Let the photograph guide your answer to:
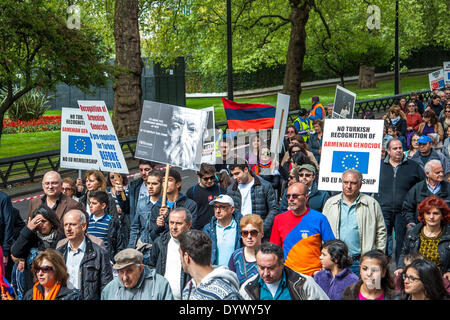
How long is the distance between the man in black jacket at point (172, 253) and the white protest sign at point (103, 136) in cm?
322

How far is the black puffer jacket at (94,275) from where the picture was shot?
5.92 m

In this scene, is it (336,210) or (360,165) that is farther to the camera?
(360,165)

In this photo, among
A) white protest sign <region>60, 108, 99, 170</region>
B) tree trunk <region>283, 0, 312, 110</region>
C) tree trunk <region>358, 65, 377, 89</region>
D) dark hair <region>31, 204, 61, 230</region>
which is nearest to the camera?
dark hair <region>31, 204, 61, 230</region>

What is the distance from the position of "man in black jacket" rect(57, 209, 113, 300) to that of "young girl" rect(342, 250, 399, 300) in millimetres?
2063

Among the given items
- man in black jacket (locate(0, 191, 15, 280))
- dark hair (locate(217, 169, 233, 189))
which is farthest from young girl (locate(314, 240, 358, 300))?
dark hair (locate(217, 169, 233, 189))

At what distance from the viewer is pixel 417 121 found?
55.2ft

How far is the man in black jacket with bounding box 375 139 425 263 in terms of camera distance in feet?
28.1

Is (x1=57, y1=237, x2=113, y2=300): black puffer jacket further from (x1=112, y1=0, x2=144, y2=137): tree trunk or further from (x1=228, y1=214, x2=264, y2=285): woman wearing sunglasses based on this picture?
(x1=112, y1=0, x2=144, y2=137): tree trunk

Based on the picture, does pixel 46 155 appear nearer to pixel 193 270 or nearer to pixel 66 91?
pixel 193 270

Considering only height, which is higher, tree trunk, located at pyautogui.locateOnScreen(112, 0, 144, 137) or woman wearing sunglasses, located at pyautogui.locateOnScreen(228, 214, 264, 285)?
tree trunk, located at pyautogui.locateOnScreen(112, 0, 144, 137)

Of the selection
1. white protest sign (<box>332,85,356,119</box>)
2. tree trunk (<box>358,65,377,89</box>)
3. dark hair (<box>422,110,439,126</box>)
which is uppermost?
tree trunk (<box>358,65,377,89</box>)

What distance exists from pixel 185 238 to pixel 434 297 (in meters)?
1.85

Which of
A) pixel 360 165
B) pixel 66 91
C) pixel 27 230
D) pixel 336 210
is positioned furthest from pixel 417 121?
pixel 66 91

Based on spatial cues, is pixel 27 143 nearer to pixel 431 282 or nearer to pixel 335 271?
pixel 335 271
